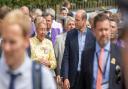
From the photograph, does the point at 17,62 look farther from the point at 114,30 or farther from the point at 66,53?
the point at 114,30

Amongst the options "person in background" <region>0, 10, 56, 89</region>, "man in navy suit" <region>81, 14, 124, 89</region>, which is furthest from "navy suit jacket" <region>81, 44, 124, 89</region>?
"person in background" <region>0, 10, 56, 89</region>

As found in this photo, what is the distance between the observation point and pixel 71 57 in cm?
864

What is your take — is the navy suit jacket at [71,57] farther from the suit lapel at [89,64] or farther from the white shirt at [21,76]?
the white shirt at [21,76]

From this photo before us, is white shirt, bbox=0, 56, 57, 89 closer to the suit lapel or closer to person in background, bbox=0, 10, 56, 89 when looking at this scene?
A: person in background, bbox=0, 10, 56, 89

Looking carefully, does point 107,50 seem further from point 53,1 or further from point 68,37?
point 53,1

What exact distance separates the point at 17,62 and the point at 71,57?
5.08 meters

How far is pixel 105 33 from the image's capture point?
6246 millimetres

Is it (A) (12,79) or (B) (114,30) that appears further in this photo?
(B) (114,30)

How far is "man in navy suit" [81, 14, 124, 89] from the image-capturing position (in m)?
6.07

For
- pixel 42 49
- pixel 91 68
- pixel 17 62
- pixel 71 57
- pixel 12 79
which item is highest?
pixel 17 62

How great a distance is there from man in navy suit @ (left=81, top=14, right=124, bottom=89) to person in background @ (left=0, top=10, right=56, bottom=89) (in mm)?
2470

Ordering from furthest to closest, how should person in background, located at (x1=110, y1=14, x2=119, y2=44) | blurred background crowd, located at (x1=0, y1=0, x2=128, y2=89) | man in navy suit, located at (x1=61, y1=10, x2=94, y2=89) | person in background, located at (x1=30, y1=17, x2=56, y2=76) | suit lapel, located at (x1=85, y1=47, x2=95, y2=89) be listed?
man in navy suit, located at (x1=61, y1=10, x2=94, y2=89), person in background, located at (x1=30, y1=17, x2=56, y2=76), person in background, located at (x1=110, y1=14, x2=119, y2=44), suit lapel, located at (x1=85, y1=47, x2=95, y2=89), blurred background crowd, located at (x1=0, y1=0, x2=128, y2=89)

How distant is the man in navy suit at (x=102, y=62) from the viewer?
239 inches

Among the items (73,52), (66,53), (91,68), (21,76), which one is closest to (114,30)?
(73,52)
